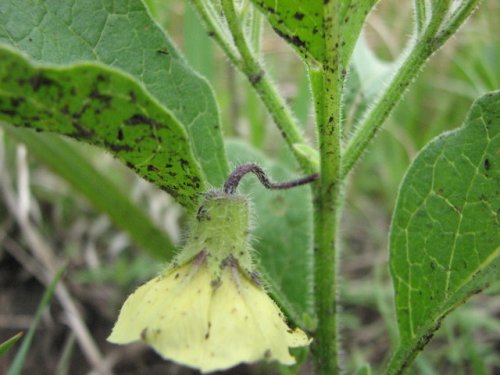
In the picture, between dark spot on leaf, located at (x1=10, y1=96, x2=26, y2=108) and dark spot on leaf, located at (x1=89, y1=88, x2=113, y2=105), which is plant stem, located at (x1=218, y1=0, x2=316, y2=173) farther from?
dark spot on leaf, located at (x1=10, y1=96, x2=26, y2=108)

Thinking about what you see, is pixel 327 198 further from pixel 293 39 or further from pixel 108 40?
pixel 108 40

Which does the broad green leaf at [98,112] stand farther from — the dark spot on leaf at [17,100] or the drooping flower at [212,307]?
the drooping flower at [212,307]

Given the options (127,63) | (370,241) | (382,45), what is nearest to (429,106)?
(382,45)

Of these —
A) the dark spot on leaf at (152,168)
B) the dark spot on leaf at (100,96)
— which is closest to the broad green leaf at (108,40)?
the dark spot on leaf at (152,168)

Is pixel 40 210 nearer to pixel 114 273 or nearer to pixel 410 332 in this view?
pixel 114 273

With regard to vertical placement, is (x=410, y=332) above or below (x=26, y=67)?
below

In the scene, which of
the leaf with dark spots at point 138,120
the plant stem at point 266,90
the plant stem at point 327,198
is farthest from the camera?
the plant stem at point 266,90
